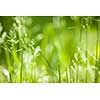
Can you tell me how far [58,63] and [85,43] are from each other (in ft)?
1.16

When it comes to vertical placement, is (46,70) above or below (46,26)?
below

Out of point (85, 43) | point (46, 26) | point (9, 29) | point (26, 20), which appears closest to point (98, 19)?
point (85, 43)

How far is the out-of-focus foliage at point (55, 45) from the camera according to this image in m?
2.88

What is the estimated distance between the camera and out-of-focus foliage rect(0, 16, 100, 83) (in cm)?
288

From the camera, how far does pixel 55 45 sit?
9.46 feet

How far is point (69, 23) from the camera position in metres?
2.88

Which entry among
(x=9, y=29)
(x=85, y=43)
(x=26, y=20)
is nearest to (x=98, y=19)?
(x=85, y=43)

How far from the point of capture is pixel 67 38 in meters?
2.88
